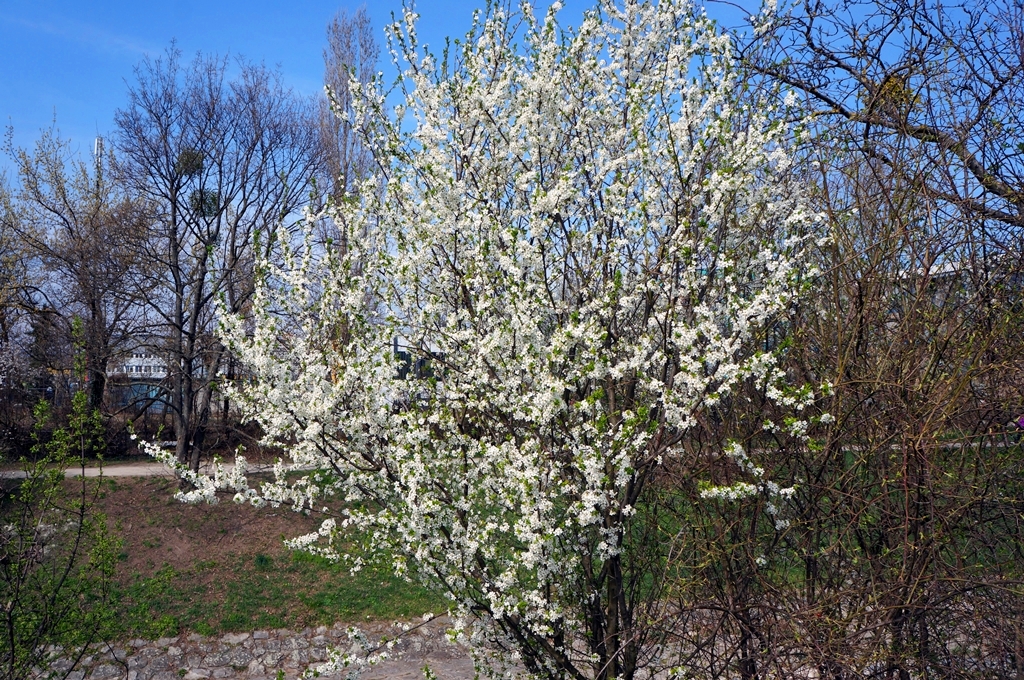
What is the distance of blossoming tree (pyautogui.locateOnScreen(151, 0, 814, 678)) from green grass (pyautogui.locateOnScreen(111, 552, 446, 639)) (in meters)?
5.92

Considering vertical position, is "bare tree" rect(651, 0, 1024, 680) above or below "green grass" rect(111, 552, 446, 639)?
above

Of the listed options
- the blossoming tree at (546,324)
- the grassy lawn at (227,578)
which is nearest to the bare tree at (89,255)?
the grassy lawn at (227,578)

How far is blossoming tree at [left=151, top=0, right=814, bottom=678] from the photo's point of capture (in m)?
3.99

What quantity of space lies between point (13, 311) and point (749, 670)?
1784cm

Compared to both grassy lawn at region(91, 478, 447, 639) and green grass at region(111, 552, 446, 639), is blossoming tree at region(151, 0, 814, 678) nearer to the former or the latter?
grassy lawn at region(91, 478, 447, 639)

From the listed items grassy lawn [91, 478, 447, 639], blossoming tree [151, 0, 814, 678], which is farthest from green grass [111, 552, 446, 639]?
blossoming tree [151, 0, 814, 678]

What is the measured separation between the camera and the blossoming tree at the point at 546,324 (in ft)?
13.1

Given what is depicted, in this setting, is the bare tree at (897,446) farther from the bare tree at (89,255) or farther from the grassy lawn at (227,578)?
the bare tree at (89,255)

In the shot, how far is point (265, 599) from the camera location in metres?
10.5

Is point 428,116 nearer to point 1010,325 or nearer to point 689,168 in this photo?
point 689,168

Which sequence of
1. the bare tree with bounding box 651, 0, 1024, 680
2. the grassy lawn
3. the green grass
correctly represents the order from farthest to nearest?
the grassy lawn
the green grass
the bare tree with bounding box 651, 0, 1024, 680

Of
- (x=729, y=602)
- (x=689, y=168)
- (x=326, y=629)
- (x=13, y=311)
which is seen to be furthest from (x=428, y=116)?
(x=13, y=311)

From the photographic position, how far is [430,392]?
4594 mm

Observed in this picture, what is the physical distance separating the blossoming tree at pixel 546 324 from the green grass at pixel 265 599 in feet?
19.4
